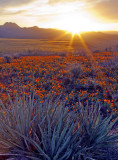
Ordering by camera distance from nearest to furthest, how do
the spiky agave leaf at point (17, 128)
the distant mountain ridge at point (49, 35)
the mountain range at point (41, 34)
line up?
the spiky agave leaf at point (17, 128) → the distant mountain ridge at point (49, 35) → the mountain range at point (41, 34)

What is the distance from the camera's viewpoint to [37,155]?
2.35 meters

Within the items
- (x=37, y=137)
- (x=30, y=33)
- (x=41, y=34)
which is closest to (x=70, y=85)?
(x=37, y=137)

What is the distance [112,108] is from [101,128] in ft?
10.5

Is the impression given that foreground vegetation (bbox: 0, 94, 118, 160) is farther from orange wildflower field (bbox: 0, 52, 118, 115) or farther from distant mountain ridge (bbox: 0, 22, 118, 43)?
distant mountain ridge (bbox: 0, 22, 118, 43)

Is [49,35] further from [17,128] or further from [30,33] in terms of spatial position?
[17,128]

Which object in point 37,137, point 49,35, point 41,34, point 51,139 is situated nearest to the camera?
point 37,137

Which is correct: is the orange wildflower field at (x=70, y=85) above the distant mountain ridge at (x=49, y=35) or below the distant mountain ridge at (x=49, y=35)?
below

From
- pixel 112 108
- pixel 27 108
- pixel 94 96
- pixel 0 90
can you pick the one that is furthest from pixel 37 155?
pixel 0 90

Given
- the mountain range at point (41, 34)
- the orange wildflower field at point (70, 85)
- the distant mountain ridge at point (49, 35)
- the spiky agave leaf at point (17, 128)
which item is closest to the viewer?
the spiky agave leaf at point (17, 128)

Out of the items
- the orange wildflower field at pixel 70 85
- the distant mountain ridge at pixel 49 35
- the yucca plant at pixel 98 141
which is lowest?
the orange wildflower field at pixel 70 85

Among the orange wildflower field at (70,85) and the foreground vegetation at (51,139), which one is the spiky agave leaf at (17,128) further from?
the orange wildflower field at (70,85)

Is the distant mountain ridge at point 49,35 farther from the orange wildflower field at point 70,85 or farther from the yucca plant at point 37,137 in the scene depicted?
the yucca plant at point 37,137

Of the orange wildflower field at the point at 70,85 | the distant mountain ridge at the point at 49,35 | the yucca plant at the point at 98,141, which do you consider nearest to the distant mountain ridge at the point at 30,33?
the distant mountain ridge at the point at 49,35

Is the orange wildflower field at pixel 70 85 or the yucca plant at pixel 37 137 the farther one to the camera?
the orange wildflower field at pixel 70 85
